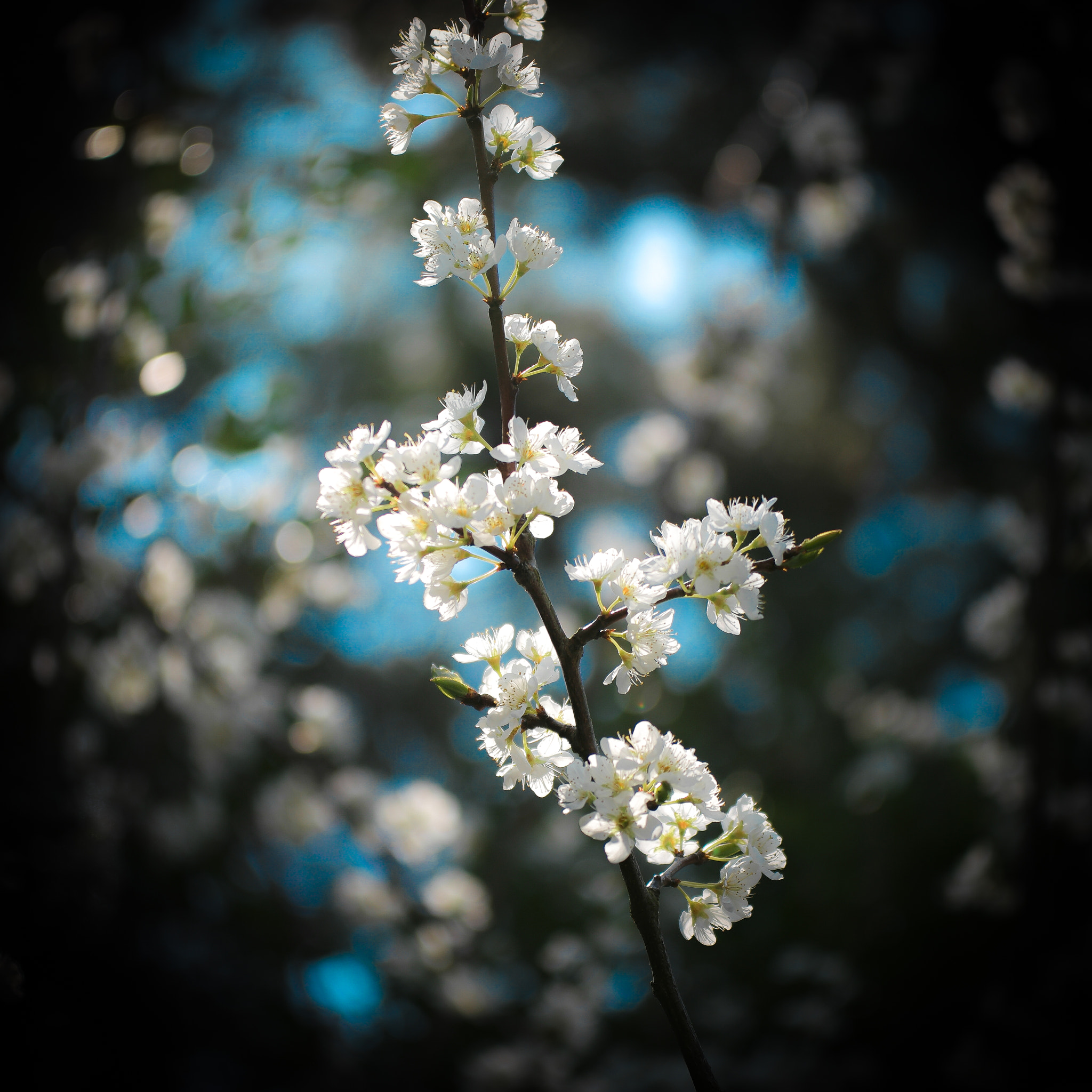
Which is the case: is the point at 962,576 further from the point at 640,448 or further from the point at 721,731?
the point at 640,448

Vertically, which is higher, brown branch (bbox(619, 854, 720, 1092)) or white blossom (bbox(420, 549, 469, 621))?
white blossom (bbox(420, 549, 469, 621))

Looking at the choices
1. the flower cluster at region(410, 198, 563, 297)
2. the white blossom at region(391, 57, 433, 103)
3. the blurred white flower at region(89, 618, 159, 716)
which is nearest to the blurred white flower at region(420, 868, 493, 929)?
the blurred white flower at region(89, 618, 159, 716)

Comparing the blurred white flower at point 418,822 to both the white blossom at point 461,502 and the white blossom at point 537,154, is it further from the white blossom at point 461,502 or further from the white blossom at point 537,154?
the white blossom at point 537,154

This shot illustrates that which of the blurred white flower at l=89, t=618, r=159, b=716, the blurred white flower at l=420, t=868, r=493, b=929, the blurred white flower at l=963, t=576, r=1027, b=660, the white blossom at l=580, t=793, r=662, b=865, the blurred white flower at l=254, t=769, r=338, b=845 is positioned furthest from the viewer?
the blurred white flower at l=254, t=769, r=338, b=845

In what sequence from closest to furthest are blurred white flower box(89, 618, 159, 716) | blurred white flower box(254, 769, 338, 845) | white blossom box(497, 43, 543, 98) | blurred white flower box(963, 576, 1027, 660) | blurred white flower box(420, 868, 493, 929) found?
white blossom box(497, 43, 543, 98) → blurred white flower box(89, 618, 159, 716) → blurred white flower box(420, 868, 493, 929) → blurred white flower box(963, 576, 1027, 660) → blurred white flower box(254, 769, 338, 845)

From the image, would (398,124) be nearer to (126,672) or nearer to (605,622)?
(605,622)

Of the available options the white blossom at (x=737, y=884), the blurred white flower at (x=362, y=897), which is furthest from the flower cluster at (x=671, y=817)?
the blurred white flower at (x=362, y=897)

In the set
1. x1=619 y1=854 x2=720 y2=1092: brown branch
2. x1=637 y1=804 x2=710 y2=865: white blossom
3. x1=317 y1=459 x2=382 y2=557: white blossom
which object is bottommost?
x1=619 y1=854 x2=720 y2=1092: brown branch

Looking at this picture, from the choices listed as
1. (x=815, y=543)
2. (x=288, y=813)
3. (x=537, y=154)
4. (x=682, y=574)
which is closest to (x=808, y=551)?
(x=815, y=543)

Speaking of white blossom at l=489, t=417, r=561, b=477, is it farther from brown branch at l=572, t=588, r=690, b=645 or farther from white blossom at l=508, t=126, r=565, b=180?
white blossom at l=508, t=126, r=565, b=180
